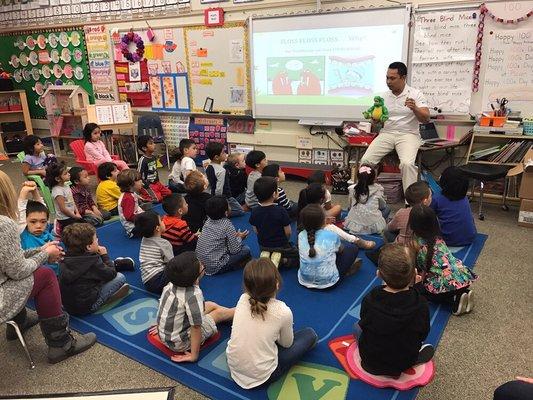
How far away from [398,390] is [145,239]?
Result: 1.69m

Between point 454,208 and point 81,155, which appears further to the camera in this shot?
point 81,155

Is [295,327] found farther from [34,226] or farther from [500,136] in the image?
[500,136]

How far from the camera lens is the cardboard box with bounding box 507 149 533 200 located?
3.59 metres

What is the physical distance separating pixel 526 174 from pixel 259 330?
116 inches

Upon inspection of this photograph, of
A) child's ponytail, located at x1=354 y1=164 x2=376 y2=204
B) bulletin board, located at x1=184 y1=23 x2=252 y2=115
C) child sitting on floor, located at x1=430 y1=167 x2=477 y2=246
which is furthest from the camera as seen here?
bulletin board, located at x1=184 y1=23 x2=252 y2=115

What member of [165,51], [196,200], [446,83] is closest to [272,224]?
[196,200]

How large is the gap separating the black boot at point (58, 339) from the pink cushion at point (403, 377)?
4.73 ft

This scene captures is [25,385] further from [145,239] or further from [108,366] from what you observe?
[145,239]

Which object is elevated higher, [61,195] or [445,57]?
[445,57]

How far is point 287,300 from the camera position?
2693mm

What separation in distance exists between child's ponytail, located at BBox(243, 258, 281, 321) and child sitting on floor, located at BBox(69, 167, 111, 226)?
2.59 metres

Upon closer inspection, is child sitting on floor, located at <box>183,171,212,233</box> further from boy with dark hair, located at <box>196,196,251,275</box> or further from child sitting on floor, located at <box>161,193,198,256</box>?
boy with dark hair, located at <box>196,196,251,275</box>

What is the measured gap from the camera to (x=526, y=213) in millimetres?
3727

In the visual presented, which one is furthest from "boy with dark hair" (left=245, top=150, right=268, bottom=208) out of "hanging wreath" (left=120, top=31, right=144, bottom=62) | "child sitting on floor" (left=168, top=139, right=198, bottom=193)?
"hanging wreath" (left=120, top=31, right=144, bottom=62)
